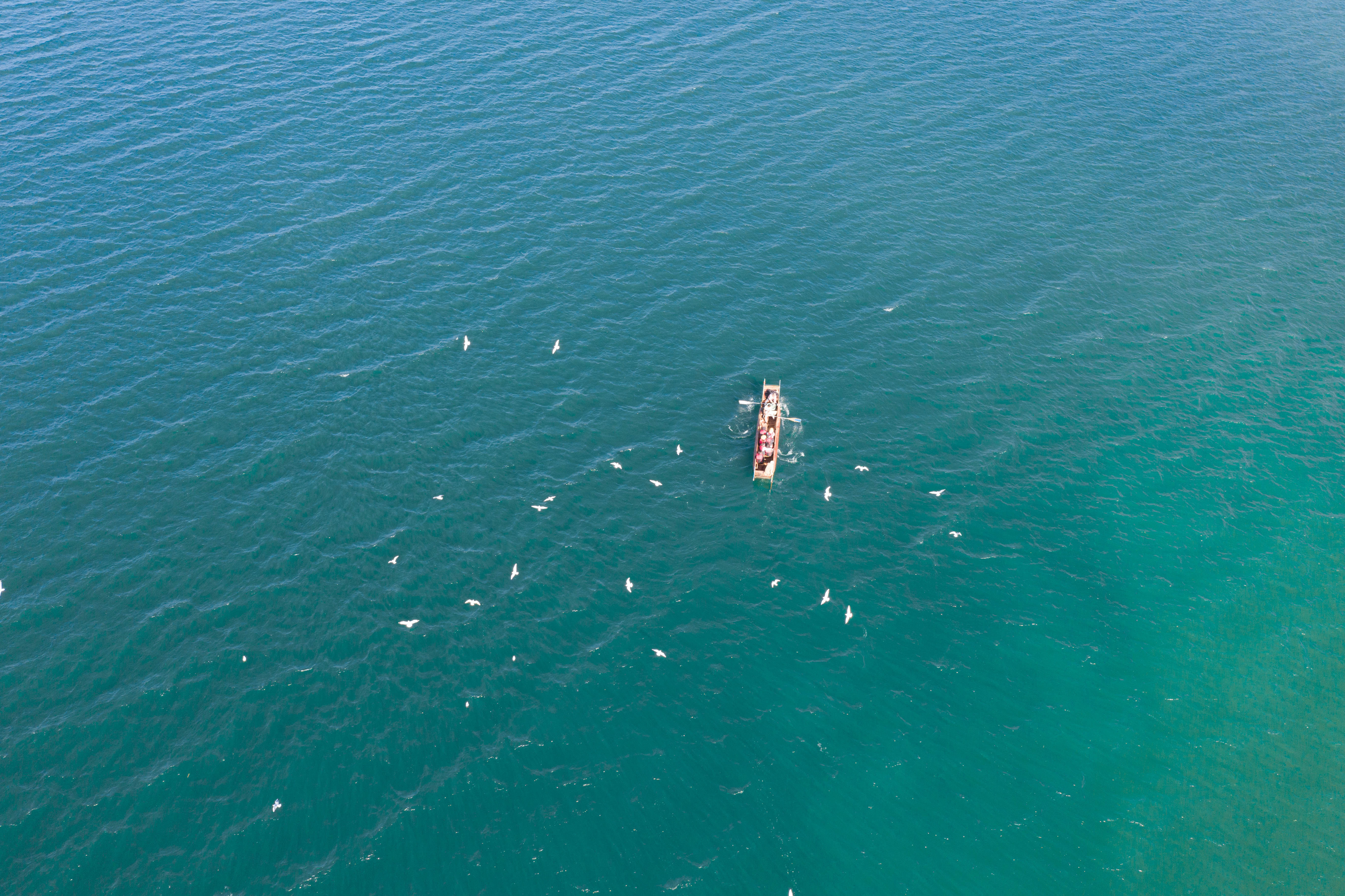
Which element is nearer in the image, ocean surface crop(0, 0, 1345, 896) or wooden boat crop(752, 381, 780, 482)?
ocean surface crop(0, 0, 1345, 896)

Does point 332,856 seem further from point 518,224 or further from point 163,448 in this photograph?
point 518,224

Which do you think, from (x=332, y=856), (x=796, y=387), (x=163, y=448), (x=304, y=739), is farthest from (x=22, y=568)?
(x=796, y=387)

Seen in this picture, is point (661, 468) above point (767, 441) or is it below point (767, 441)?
below

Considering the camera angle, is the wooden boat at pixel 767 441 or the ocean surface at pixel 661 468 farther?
the wooden boat at pixel 767 441
